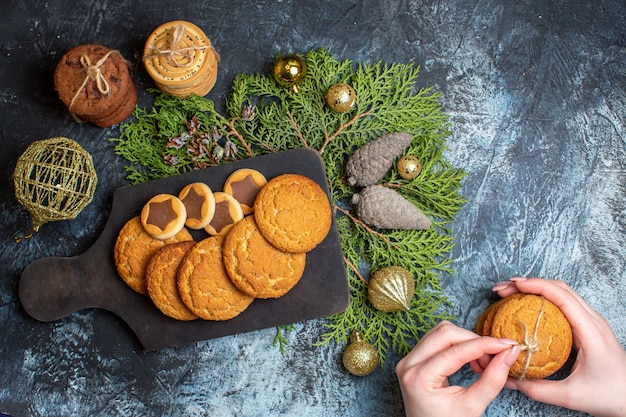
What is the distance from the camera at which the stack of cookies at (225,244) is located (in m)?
1.73

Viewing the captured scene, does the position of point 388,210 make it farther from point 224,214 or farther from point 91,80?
point 91,80

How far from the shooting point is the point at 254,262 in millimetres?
1716

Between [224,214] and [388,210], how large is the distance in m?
0.53

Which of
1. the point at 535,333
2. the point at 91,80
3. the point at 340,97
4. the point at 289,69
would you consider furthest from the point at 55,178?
the point at 535,333

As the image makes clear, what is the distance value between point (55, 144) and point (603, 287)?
6.17 ft

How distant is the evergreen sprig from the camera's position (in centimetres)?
195

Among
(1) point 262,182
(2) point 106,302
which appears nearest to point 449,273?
(1) point 262,182

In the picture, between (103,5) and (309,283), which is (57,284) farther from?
(103,5)

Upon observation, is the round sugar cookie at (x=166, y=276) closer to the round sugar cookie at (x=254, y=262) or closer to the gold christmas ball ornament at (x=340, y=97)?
the round sugar cookie at (x=254, y=262)

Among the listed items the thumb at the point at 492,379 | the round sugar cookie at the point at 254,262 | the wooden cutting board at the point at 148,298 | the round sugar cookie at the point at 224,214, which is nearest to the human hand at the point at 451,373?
the thumb at the point at 492,379

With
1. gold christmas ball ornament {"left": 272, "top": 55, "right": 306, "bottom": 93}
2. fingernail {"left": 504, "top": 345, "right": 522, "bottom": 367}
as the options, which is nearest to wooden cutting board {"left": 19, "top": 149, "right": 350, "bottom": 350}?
gold christmas ball ornament {"left": 272, "top": 55, "right": 306, "bottom": 93}

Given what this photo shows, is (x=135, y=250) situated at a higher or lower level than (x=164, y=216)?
lower

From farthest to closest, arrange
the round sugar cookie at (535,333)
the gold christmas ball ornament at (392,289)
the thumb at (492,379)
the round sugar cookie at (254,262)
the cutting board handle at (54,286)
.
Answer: the cutting board handle at (54,286), the gold christmas ball ornament at (392,289), the round sugar cookie at (254,262), the round sugar cookie at (535,333), the thumb at (492,379)

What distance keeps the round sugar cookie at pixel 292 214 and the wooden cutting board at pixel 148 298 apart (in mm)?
87
